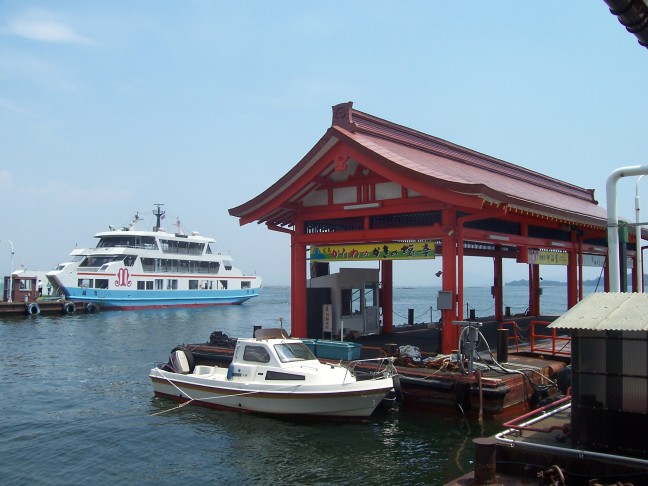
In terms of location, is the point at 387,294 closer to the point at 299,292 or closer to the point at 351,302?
the point at 351,302

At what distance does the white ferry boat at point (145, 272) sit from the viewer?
191 feet

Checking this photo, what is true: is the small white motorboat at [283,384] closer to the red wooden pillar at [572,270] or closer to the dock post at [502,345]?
the dock post at [502,345]

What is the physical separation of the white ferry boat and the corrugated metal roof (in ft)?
181

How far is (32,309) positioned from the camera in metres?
52.1

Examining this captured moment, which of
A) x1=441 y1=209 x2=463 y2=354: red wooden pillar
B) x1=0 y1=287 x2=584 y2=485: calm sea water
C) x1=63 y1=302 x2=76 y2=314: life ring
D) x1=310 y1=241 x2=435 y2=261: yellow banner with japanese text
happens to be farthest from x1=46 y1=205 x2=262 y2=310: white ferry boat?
x1=441 y1=209 x2=463 y2=354: red wooden pillar

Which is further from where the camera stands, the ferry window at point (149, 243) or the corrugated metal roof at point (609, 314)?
the ferry window at point (149, 243)

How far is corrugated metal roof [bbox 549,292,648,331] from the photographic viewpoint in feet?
27.5

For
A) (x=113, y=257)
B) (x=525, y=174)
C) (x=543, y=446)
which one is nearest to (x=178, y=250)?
(x=113, y=257)

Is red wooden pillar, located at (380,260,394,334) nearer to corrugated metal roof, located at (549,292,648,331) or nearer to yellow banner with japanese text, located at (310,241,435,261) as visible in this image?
yellow banner with japanese text, located at (310,241,435,261)

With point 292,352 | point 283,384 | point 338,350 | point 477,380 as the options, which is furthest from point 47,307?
point 477,380

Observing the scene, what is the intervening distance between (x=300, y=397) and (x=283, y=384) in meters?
0.61

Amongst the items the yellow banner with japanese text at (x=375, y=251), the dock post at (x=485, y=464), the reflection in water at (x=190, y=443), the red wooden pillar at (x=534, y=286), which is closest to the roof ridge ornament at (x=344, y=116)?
the yellow banner with japanese text at (x=375, y=251)

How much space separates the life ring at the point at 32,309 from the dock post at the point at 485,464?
168 ft

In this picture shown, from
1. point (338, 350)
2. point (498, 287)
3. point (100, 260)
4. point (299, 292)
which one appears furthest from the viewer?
point (100, 260)
